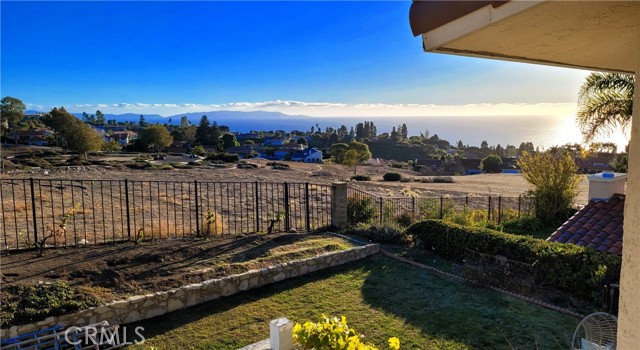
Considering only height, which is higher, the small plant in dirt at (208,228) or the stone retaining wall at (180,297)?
the small plant in dirt at (208,228)

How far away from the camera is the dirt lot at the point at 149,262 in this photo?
20.4 ft

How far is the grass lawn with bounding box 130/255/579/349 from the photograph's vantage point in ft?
17.7

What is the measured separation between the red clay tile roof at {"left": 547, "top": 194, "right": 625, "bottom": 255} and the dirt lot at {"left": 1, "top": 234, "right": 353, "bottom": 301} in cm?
502

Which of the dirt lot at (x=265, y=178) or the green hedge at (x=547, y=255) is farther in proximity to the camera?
the dirt lot at (x=265, y=178)

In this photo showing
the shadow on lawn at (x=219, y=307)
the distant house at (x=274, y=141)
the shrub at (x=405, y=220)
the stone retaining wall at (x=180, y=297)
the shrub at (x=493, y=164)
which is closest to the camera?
the stone retaining wall at (x=180, y=297)

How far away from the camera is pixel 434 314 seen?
20.3 feet

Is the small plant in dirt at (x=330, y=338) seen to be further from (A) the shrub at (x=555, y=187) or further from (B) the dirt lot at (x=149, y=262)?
(A) the shrub at (x=555, y=187)

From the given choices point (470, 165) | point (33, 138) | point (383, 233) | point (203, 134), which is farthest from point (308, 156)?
point (383, 233)

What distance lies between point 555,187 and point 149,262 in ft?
42.3

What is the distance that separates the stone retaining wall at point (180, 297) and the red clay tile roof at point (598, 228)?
16.9 ft

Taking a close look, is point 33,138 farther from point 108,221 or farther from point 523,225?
point 523,225

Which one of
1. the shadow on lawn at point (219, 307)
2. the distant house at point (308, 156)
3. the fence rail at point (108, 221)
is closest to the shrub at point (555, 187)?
the fence rail at point (108, 221)

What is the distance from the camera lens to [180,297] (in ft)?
20.6

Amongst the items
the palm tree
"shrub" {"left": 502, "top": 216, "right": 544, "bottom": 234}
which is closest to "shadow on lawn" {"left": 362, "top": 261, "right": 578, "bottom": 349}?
"shrub" {"left": 502, "top": 216, "right": 544, "bottom": 234}
